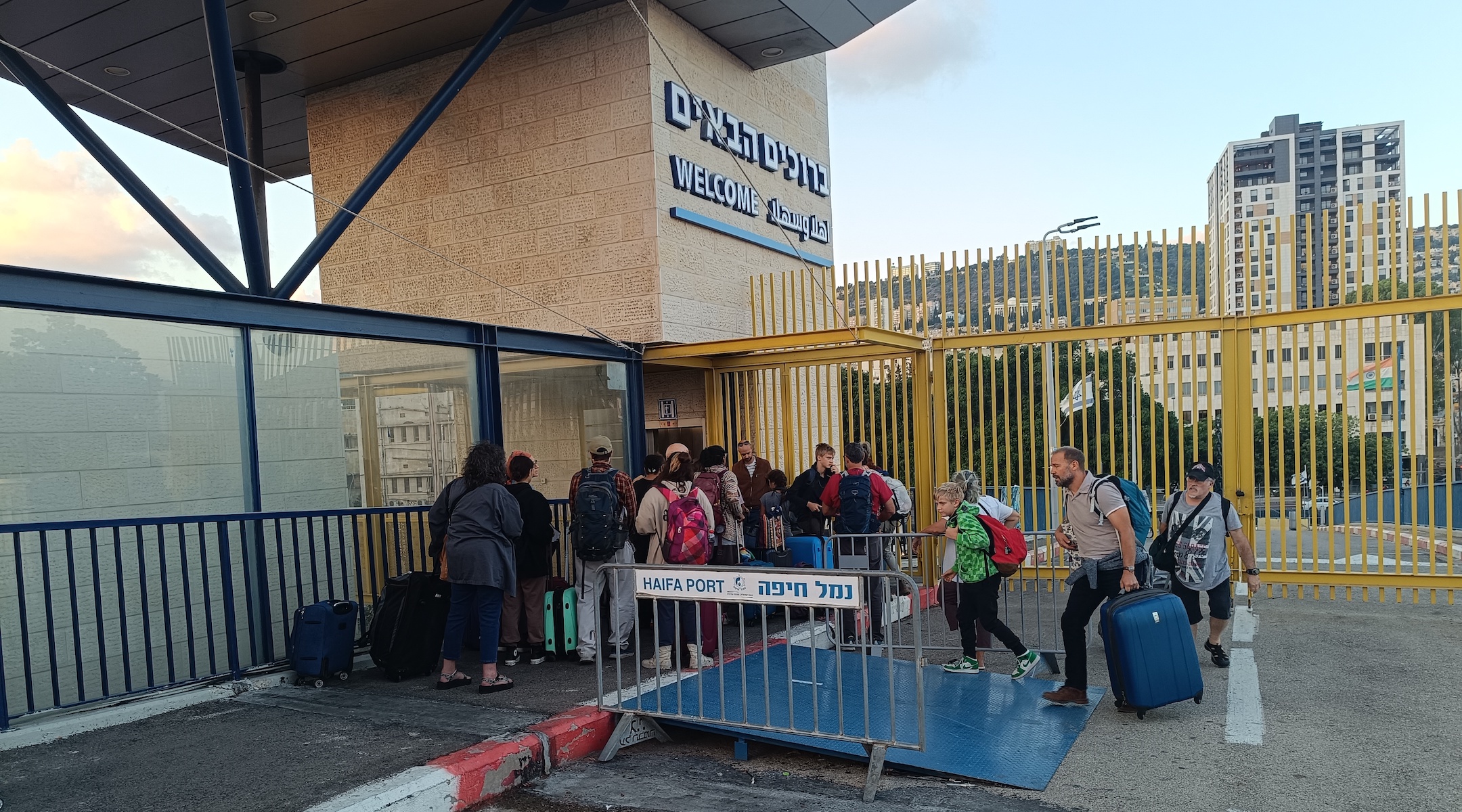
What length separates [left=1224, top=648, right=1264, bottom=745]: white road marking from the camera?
539cm

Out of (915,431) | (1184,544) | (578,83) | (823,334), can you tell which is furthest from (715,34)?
(1184,544)

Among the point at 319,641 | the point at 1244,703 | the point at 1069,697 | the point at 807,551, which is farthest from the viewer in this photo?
the point at 807,551

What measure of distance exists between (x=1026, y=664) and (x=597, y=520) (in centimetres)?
→ 330

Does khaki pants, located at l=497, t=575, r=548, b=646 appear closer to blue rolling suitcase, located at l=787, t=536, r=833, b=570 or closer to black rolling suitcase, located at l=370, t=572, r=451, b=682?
black rolling suitcase, located at l=370, t=572, r=451, b=682

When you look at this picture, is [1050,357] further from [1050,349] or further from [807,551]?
[807,551]

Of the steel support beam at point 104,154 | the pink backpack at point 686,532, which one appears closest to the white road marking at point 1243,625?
the pink backpack at point 686,532

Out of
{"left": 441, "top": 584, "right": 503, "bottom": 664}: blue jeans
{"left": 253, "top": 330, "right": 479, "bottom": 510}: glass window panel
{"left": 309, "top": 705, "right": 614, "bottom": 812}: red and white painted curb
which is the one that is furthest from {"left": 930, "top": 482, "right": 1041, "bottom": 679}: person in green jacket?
{"left": 253, "top": 330, "right": 479, "bottom": 510}: glass window panel

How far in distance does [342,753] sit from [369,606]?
263 cm

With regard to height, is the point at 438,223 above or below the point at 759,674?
above

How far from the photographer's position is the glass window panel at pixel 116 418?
5973mm

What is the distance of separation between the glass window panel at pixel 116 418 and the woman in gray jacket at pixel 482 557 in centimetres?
178

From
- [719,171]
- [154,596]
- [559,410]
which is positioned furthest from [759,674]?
[719,171]

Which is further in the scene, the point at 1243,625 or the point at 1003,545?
the point at 1243,625

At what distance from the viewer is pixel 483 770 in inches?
191
